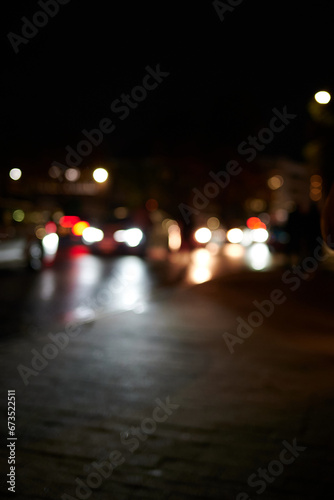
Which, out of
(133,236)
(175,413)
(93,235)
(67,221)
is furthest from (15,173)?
(175,413)

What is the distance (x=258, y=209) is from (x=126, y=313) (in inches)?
3351

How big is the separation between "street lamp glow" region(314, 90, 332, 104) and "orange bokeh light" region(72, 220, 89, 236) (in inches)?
373

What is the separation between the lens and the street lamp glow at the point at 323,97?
23484 millimetres

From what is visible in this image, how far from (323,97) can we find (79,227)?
1005cm

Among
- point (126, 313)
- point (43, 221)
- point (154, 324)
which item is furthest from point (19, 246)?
point (154, 324)

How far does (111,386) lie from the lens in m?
6.27

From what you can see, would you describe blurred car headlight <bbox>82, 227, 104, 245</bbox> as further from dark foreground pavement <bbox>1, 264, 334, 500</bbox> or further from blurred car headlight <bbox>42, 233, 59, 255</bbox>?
dark foreground pavement <bbox>1, 264, 334, 500</bbox>

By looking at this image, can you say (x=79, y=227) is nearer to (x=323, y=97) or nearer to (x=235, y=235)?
(x=323, y=97)

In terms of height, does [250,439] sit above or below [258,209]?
below

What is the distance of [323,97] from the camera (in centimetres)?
2364

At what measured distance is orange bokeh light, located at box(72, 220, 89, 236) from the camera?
2730 cm

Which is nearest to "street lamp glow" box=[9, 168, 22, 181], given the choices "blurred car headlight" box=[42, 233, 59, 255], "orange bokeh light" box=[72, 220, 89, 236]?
"orange bokeh light" box=[72, 220, 89, 236]

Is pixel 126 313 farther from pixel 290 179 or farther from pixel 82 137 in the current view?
pixel 290 179

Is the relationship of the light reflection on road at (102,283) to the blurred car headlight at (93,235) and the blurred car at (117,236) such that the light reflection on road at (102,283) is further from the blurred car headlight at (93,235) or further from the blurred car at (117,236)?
the blurred car headlight at (93,235)
